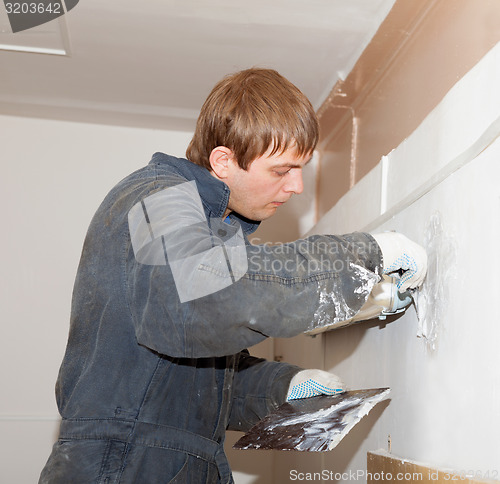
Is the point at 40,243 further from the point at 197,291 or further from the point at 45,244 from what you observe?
the point at 197,291

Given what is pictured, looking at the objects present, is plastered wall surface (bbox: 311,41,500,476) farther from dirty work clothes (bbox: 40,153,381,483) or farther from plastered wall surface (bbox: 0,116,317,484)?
plastered wall surface (bbox: 0,116,317,484)

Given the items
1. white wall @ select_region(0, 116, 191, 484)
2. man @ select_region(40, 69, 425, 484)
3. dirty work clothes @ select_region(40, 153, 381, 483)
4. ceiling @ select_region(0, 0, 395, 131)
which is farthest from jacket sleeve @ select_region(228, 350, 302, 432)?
white wall @ select_region(0, 116, 191, 484)

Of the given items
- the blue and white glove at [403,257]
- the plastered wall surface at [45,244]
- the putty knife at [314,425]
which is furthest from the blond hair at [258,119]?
the plastered wall surface at [45,244]

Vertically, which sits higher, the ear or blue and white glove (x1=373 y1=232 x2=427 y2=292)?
the ear

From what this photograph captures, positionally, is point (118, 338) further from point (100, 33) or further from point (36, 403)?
point (36, 403)

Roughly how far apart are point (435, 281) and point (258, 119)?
514 mm

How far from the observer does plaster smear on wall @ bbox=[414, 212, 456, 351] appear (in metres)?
1.24

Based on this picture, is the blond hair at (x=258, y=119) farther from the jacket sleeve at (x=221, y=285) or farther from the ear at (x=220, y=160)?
the jacket sleeve at (x=221, y=285)

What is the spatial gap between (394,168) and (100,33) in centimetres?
142

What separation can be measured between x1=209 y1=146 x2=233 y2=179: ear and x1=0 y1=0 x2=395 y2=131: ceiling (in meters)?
1.01

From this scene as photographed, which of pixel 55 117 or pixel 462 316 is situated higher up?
pixel 55 117

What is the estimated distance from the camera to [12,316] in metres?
3.17

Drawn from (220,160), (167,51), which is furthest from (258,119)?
(167,51)

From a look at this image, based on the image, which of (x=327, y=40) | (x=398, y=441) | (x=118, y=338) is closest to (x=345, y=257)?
(x=118, y=338)
